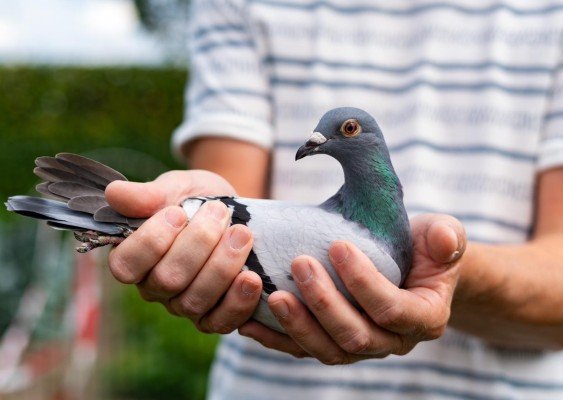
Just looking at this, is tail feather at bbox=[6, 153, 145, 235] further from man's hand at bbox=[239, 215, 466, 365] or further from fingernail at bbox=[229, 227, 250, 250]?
man's hand at bbox=[239, 215, 466, 365]

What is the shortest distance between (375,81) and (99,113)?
32.3 ft

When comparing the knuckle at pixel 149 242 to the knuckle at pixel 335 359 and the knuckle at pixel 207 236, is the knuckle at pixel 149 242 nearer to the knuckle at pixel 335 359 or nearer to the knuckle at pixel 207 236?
the knuckle at pixel 207 236

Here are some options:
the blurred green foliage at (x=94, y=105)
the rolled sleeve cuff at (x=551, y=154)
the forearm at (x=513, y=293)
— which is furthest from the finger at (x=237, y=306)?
the blurred green foliage at (x=94, y=105)

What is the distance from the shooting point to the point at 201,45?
2.29 m

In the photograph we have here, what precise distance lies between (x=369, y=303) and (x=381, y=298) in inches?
1.1

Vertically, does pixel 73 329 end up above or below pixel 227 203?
below

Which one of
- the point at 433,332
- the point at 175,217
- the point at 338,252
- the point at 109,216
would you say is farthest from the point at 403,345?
the point at 109,216

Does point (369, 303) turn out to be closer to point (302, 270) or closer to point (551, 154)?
point (302, 270)

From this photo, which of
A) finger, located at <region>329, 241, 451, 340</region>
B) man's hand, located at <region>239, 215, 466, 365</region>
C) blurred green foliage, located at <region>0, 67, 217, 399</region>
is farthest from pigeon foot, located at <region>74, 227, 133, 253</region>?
blurred green foliage, located at <region>0, 67, 217, 399</region>

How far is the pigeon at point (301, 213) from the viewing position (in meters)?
1.47

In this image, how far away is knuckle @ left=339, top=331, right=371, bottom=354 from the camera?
1.44 metres

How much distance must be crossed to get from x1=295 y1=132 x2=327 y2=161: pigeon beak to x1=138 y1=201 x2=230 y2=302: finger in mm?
194

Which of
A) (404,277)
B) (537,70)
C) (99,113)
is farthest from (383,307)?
(99,113)

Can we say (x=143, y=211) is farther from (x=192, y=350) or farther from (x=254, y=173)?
(x=192, y=350)
